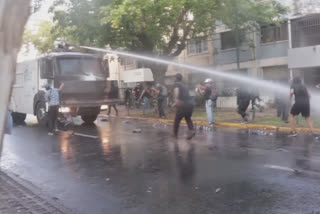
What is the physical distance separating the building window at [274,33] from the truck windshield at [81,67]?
1186cm

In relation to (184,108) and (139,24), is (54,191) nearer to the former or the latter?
(184,108)

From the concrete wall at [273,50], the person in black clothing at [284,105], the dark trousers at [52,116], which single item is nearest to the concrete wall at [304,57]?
the concrete wall at [273,50]

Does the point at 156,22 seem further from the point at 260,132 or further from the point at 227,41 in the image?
the point at 227,41

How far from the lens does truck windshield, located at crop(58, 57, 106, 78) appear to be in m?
15.8

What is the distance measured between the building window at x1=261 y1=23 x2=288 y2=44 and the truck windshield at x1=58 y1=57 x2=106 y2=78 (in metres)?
11.9

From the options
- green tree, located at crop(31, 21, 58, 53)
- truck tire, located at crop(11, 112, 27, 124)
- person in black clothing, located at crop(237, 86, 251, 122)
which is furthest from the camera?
green tree, located at crop(31, 21, 58, 53)

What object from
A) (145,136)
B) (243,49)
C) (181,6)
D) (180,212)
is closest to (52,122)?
(145,136)

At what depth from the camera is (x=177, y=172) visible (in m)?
7.43

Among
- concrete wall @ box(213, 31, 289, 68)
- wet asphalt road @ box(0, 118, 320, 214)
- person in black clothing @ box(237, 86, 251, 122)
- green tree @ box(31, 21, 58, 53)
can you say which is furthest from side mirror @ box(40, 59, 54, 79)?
green tree @ box(31, 21, 58, 53)

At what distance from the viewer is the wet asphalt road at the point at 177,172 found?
18.2 ft

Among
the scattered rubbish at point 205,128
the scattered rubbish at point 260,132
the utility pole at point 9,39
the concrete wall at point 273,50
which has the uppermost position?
the concrete wall at point 273,50

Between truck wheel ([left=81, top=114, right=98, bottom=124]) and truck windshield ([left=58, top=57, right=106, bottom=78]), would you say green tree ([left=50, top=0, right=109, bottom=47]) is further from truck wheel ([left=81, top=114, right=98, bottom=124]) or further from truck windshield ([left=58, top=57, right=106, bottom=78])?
truck wheel ([left=81, top=114, right=98, bottom=124])

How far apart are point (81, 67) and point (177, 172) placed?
9.83 meters

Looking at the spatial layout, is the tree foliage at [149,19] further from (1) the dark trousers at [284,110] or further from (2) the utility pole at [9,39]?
(2) the utility pole at [9,39]
